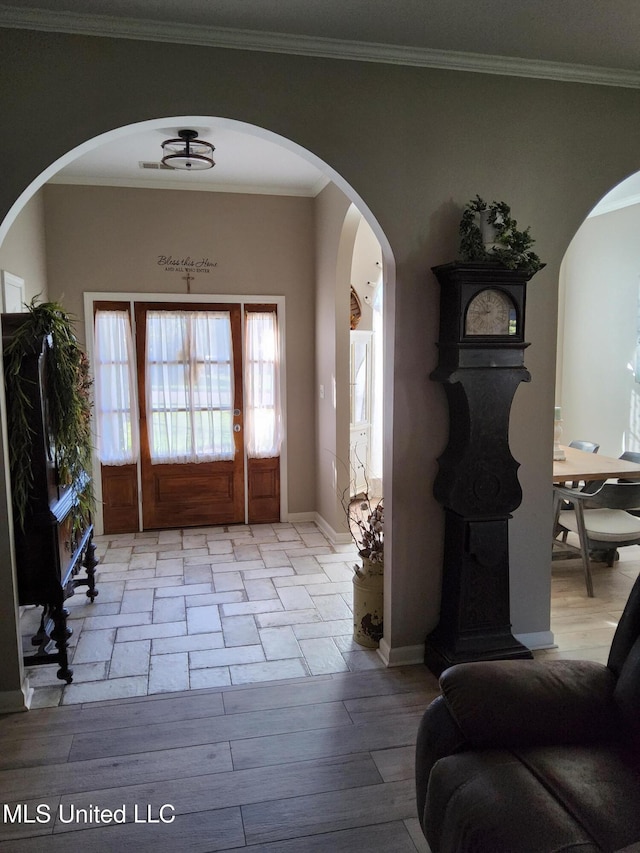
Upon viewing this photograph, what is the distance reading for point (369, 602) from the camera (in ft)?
11.4

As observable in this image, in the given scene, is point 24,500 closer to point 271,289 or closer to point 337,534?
point 337,534

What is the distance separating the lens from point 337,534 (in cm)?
535

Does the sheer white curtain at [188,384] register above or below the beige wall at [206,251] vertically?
below

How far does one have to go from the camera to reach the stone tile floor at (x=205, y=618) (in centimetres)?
322

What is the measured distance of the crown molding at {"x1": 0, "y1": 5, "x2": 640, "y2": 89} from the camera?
260 centimetres

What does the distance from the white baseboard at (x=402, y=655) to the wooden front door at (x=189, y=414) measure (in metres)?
2.91

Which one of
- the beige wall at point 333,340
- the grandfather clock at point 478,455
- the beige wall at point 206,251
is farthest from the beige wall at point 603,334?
the grandfather clock at point 478,455

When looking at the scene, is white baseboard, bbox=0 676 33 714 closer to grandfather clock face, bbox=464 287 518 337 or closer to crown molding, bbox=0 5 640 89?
grandfather clock face, bbox=464 287 518 337

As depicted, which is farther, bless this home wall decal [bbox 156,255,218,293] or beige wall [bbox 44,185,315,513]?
bless this home wall decal [bbox 156,255,218,293]

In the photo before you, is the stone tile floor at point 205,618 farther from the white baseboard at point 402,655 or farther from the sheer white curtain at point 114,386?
the sheer white curtain at point 114,386

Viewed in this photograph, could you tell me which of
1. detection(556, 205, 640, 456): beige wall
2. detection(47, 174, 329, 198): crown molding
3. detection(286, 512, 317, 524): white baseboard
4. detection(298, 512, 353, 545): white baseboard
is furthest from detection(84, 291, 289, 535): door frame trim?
detection(556, 205, 640, 456): beige wall

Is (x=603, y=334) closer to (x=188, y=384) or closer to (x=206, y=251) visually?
(x=206, y=251)

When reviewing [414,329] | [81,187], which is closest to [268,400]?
[81,187]

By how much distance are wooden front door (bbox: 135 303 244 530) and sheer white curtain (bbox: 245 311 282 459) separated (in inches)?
3.5
